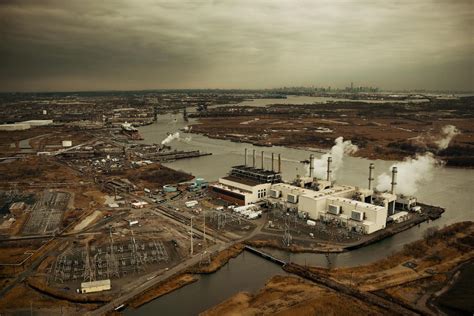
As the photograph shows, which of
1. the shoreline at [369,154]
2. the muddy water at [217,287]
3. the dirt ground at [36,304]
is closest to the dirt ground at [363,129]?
the shoreline at [369,154]

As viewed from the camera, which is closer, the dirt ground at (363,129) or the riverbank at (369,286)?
the riverbank at (369,286)

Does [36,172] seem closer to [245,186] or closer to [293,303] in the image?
[245,186]

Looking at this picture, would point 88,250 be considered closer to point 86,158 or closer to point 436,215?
point 436,215

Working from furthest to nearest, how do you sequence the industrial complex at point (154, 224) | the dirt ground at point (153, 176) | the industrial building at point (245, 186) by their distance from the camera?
the dirt ground at point (153, 176), the industrial building at point (245, 186), the industrial complex at point (154, 224)

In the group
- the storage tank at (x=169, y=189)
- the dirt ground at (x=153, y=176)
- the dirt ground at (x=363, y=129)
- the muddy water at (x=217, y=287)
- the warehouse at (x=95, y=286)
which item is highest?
the dirt ground at (x=363, y=129)

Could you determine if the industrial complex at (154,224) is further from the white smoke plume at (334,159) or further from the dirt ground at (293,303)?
the dirt ground at (293,303)

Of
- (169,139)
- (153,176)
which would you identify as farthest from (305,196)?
(169,139)

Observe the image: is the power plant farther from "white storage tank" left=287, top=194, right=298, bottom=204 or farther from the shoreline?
the shoreline
